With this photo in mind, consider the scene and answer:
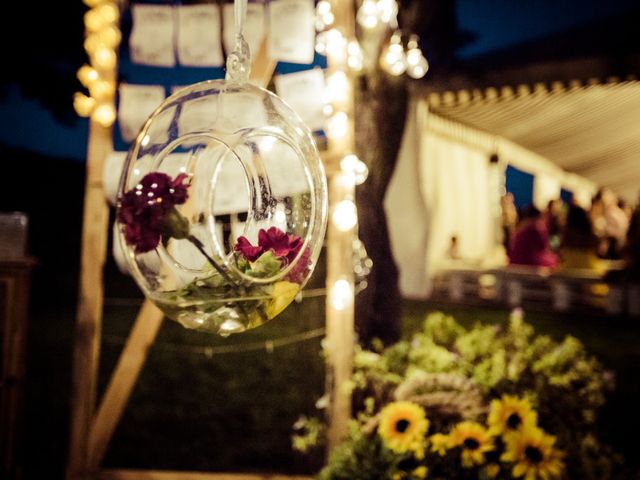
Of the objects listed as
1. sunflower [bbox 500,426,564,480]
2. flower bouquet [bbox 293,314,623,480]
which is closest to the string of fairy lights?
flower bouquet [bbox 293,314,623,480]

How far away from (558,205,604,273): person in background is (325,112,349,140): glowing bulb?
6.46 m

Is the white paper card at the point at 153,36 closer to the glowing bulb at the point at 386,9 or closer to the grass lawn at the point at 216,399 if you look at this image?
the glowing bulb at the point at 386,9

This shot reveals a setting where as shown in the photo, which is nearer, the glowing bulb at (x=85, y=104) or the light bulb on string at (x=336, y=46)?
the light bulb on string at (x=336, y=46)

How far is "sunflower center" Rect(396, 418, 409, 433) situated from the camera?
2.57 metres

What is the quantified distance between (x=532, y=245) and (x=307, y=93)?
689 centimetres

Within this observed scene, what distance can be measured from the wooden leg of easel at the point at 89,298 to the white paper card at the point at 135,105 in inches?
9.1

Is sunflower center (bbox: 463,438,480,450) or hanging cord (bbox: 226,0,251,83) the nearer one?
hanging cord (bbox: 226,0,251,83)

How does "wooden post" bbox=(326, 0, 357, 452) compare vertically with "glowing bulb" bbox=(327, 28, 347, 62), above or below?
below

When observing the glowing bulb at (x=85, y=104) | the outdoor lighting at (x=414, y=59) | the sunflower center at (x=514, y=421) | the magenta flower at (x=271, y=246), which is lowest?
the sunflower center at (x=514, y=421)

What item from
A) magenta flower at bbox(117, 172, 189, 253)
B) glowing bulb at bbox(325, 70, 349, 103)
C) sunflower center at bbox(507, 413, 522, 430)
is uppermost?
glowing bulb at bbox(325, 70, 349, 103)

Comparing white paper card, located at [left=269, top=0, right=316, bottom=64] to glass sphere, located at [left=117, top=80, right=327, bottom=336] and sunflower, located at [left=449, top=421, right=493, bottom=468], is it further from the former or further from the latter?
sunflower, located at [left=449, top=421, right=493, bottom=468]

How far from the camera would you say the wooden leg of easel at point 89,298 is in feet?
9.90

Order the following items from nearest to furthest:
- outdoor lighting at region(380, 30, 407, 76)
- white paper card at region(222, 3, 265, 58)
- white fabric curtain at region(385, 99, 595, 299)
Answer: white paper card at region(222, 3, 265, 58)
outdoor lighting at region(380, 30, 407, 76)
white fabric curtain at region(385, 99, 595, 299)

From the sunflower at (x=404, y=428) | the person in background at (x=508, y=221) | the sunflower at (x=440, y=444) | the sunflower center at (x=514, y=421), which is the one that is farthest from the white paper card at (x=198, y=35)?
the person in background at (x=508, y=221)
